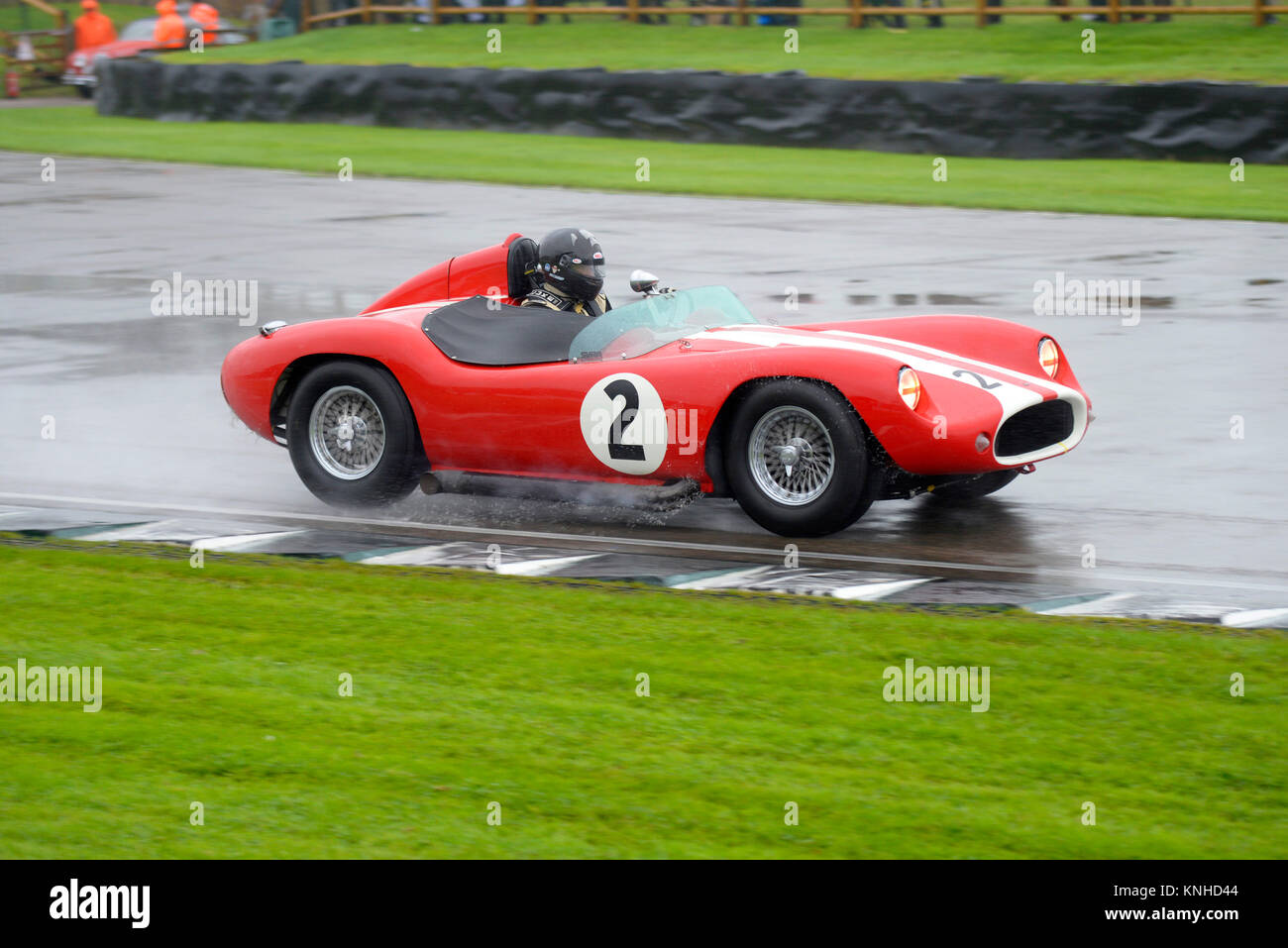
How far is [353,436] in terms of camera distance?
880 centimetres

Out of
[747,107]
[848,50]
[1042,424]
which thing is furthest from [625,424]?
[848,50]

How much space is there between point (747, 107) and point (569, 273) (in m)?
17.2

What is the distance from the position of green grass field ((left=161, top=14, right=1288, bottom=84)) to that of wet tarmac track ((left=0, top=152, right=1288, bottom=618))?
6778 mm

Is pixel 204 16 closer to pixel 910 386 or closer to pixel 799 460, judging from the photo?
pixel 799 460

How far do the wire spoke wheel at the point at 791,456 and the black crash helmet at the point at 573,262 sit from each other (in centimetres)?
146

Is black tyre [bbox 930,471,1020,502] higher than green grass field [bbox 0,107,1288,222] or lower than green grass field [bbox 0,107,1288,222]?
lower

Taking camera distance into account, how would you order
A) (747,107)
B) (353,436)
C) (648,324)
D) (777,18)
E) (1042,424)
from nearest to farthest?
(1042,424)
(648,324)
(353,436)
(747,107)
(777,18)

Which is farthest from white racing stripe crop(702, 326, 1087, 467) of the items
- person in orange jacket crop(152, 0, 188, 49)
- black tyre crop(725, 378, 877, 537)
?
person in orange jacket crop(152, 0, 188, 49)

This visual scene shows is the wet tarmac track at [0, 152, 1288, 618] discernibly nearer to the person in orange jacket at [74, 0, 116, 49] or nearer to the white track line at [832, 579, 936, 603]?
the white track line at [832, 579, 936, 603]

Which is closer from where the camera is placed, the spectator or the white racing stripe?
the white racing stripe

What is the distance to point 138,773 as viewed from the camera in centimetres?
546

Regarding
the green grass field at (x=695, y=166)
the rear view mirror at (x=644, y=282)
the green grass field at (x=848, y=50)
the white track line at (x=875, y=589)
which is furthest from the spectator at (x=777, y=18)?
the white track line at (x=875, y=589)

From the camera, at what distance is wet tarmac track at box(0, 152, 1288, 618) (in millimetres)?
8094
